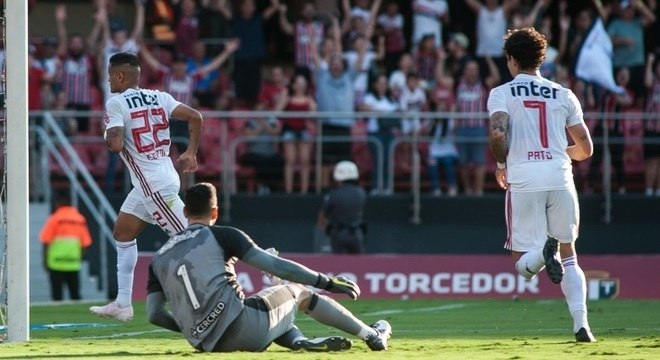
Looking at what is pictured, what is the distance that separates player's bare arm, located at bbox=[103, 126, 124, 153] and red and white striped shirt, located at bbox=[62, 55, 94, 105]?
1090 centimetres

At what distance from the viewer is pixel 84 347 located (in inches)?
409

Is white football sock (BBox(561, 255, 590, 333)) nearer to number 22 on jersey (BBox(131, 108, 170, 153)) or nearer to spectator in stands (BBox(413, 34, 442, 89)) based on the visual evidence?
number 22 on jersey (BBox(131, 108, 170, 153))

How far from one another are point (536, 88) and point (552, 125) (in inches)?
11.6

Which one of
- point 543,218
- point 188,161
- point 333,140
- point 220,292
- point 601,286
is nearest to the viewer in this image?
point 220,292

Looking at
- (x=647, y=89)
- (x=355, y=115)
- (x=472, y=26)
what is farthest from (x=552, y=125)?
(x=472, y=26)

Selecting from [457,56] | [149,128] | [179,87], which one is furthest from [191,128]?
[457,56]

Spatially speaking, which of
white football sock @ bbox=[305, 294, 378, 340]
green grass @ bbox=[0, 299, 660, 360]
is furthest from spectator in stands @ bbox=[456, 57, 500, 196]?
white football sock @ bbox=[305, 294, 378, 340]

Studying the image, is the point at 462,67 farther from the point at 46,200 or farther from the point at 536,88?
the point at 536,88

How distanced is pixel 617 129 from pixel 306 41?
522 cm

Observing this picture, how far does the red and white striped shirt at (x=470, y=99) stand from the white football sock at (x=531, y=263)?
12296 mm

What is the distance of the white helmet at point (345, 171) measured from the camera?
21375 millimetres

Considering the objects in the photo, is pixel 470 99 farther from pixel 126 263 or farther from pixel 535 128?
pixel 535 128

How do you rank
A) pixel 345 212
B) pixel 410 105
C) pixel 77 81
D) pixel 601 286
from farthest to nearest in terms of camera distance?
pixel 410 105
pixel 77 81
pixel 345 212
pixel 601 286

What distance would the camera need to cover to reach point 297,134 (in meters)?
22.3
